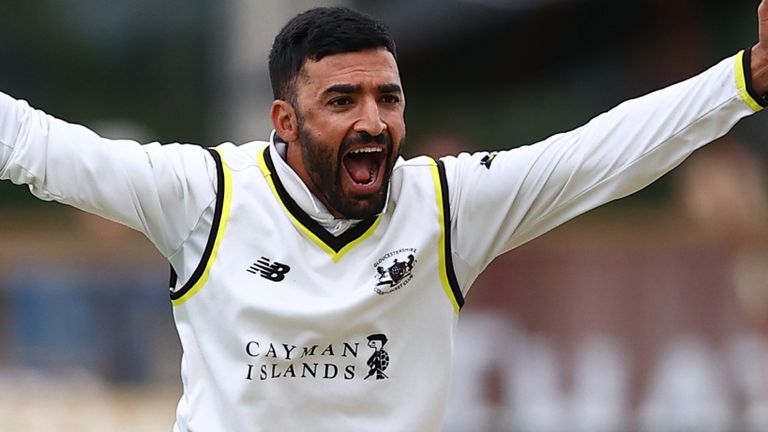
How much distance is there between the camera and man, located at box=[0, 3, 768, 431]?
5.52m

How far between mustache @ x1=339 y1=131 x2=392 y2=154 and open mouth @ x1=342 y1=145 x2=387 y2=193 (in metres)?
0.04

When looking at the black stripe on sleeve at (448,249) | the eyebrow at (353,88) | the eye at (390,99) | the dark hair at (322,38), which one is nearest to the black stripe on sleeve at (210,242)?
the dark hair at (322,38)

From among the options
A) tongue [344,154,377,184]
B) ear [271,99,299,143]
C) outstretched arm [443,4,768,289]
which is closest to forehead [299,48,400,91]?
ear [271,99,299,143]

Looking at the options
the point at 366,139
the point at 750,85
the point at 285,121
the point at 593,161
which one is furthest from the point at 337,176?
the point at 750,85

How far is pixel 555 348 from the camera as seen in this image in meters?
11.1

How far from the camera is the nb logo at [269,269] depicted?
223 inches

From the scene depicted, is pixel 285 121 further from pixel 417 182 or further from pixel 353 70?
pixel 417 182

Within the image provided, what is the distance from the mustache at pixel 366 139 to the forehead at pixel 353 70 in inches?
6.8

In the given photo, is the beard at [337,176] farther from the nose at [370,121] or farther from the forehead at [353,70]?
the forehead at [353,70]

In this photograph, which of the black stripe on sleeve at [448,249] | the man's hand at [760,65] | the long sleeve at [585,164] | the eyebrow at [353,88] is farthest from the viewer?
the black stripe on sleeve at [448,249]

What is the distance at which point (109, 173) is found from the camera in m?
5.53

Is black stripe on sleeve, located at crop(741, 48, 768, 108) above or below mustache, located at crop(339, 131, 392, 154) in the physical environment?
above

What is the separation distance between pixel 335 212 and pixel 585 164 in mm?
885

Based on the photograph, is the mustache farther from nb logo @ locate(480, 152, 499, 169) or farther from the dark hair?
nb logo @ locate(480, 152, 499, 169)
